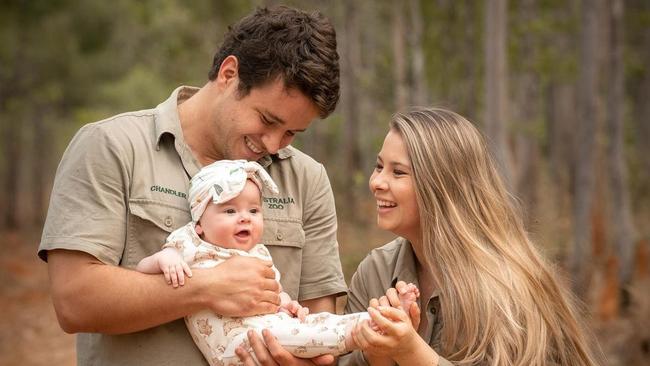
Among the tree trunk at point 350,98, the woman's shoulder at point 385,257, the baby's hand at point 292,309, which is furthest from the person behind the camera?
the tree trunk at point 350,98

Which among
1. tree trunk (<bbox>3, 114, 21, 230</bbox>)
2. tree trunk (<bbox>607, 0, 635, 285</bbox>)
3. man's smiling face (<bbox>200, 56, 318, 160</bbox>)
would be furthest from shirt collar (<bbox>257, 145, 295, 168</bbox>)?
tree trunk (<bbox>3, 114, 21, 230</bbox>)

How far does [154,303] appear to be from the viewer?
3.48m

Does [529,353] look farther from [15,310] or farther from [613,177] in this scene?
[15,310]

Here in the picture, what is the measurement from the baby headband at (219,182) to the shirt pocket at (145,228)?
116 millimetres

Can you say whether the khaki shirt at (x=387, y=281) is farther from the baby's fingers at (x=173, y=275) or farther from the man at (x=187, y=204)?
the baby's fingers at (x=173, y=275)

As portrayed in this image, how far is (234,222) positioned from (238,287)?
0.90ft

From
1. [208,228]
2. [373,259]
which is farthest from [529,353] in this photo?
[208,228]

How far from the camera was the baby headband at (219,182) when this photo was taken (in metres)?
3.64

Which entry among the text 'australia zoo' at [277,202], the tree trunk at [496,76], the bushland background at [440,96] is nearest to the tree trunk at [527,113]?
the bushland background at [440,96]

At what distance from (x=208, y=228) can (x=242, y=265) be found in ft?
0.69

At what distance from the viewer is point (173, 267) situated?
3508 millimetres

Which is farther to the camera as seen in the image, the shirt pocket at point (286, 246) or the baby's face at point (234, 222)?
the shirt pocket at point (286, 246)

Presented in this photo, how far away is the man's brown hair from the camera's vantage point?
3.83 meters

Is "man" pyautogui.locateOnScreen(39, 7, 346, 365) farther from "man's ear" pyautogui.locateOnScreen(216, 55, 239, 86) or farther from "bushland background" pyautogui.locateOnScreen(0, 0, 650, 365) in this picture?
"bushland background" pyautogui.locateOnScreen(0, 0, 650, 365)
